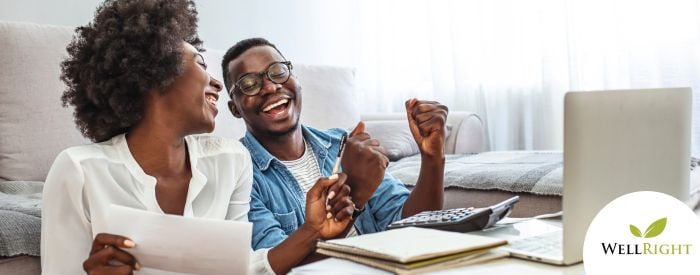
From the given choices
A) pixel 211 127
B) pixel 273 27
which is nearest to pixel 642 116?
pixel 211 127

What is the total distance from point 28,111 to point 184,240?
0.89 metres

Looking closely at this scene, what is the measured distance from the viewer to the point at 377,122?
7.88 ft

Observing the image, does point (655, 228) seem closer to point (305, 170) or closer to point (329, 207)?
point (329, 207)

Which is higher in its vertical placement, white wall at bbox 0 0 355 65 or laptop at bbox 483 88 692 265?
white wall at bbox 0 0 355 65

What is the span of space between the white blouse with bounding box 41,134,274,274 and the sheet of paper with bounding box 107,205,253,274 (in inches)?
2.5

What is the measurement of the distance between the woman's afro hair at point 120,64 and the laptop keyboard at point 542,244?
21.1 inches

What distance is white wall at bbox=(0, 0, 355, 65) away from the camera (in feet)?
7.29

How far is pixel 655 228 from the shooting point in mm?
627

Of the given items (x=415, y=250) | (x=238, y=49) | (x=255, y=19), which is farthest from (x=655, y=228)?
(x=255, y=19)

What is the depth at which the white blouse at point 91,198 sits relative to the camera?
35.8 inches

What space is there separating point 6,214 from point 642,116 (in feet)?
3.27

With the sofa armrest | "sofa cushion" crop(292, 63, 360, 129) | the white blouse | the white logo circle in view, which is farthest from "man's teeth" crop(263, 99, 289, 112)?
the sofa armrest

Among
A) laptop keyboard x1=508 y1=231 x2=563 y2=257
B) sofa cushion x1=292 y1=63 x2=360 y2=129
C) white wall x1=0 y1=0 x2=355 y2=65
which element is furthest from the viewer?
white wall x1=0 y1=0 x2=355 y2=65

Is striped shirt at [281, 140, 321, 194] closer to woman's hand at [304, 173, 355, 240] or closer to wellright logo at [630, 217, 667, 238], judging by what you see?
woman's hand at [304, 173, 355, 240]
